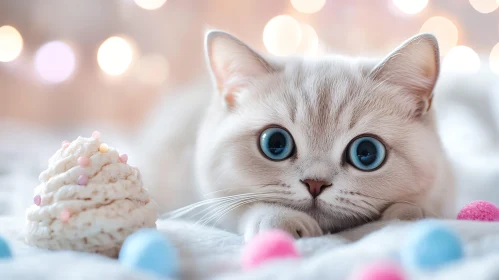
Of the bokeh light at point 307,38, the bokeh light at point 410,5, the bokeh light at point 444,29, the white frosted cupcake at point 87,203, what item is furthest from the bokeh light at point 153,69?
the white frosted cupcake at point 87,203

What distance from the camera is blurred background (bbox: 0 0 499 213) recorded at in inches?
111

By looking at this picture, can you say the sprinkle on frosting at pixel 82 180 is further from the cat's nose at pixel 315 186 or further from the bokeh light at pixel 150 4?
the bokeh light at pixel 150 4

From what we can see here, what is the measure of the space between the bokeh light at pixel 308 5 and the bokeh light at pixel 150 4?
75 cm

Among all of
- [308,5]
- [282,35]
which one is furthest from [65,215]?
[308,5]

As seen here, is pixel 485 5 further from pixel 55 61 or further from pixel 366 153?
pixel 55 61

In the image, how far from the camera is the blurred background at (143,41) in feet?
9.29

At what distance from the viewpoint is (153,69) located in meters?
3.17

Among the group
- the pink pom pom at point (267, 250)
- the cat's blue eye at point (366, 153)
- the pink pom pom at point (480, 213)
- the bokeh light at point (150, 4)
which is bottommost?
the pink pom pom at point (480, 213)

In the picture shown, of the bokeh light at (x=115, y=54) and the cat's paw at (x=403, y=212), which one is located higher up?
the bokeh light at (x=115, y=54)

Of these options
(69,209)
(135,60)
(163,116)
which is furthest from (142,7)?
(69,209)

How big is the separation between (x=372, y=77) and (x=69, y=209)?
75cm

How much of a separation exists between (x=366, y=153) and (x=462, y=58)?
1.76 meters

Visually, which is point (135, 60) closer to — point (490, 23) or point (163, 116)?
point (163, 116)

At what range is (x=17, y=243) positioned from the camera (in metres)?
1.08
